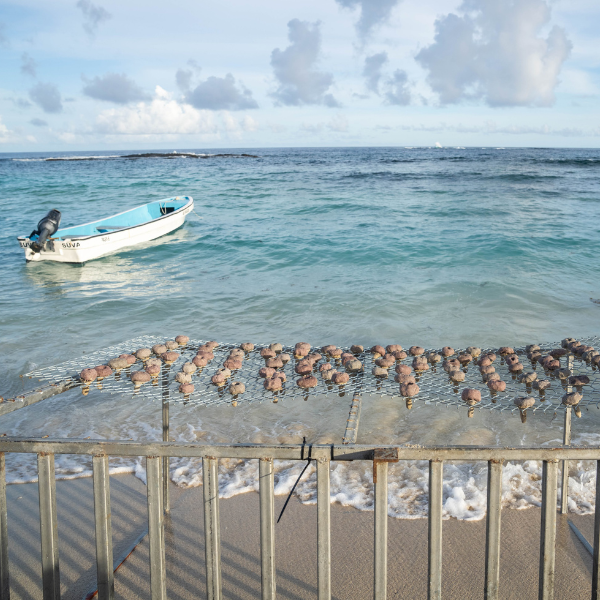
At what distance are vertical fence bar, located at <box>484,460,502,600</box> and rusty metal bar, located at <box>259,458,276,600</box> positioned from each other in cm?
93

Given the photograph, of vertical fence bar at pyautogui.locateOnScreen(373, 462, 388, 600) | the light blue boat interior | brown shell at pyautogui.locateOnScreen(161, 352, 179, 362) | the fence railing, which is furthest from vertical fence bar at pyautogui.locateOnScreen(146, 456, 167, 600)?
the light blue boat interior

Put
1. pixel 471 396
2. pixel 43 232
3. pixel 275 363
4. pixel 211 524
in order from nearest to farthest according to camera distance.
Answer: pixel 211 524 < pixel 471 396 < pixel 275 363 < pixel 43 232

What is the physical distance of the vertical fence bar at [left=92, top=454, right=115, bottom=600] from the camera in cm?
229

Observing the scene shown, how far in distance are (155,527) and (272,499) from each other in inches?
22.6

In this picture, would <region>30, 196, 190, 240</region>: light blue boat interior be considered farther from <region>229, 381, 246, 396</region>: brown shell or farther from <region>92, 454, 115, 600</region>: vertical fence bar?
<region>92, 454, 115, 600</region>: vertical fence bar

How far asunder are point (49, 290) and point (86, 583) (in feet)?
33.8

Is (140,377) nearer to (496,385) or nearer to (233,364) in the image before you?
(233,364)

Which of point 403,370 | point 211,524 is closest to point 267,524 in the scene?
point 211,524

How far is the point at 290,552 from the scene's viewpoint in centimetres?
350

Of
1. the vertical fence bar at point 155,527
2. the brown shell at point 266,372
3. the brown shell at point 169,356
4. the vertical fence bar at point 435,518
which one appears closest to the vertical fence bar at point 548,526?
the vertical fence bar at point 435,518

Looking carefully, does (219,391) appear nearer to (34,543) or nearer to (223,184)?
(34,543)

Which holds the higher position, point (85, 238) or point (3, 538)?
point (85, 238)

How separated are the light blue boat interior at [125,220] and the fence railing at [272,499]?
14.3 meters

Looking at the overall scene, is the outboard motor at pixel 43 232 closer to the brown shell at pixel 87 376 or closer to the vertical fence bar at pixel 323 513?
the brown shell at pixel 87 376
